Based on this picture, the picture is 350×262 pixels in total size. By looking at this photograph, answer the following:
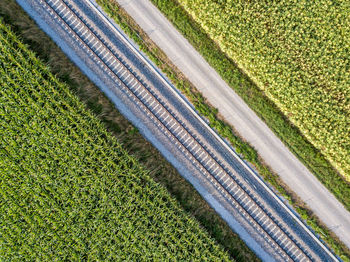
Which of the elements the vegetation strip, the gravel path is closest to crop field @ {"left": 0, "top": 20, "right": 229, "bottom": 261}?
the vegetation strip

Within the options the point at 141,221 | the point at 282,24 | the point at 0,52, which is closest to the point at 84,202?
the point at 141,221

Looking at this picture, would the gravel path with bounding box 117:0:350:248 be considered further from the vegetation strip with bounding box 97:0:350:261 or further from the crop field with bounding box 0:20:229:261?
the crop field with bounding box 0:20:229:261

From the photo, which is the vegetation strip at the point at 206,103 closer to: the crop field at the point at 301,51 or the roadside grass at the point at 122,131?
the crop field at the point at 301,51

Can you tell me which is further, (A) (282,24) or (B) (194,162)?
(B) (194,162)

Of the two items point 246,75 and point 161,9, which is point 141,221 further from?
point 161,9

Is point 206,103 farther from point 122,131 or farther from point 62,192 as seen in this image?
point 62,192

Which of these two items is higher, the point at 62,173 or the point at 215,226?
the point at 215,226
